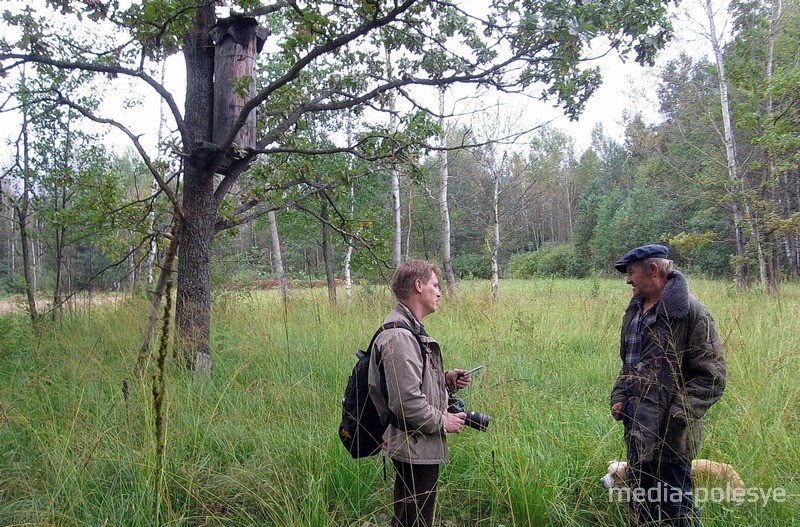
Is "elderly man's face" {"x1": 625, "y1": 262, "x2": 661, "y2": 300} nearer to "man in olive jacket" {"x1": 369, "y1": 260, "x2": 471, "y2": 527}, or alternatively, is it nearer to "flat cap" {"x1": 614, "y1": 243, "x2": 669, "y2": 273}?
"flat cap" {"x1": 614, "y1": 243, "x2": 669, "y2": 273}

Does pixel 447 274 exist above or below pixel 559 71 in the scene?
below

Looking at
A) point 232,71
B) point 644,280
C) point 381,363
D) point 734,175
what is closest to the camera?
point 381,363

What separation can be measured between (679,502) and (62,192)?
9.56 m

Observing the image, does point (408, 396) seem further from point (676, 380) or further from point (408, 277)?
point (676, 380)

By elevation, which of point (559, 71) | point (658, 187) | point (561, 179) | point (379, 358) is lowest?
point (379, 358)

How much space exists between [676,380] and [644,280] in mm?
606

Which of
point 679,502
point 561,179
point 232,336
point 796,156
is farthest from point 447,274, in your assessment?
point 561,179

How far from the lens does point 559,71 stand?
3982 mm

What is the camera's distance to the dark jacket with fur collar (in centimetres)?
229

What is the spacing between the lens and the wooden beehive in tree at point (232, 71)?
439 centimetres

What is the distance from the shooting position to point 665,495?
2.31 m

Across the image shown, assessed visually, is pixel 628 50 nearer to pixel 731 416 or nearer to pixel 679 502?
pixel 731 416

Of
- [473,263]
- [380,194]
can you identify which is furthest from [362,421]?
[473,263]

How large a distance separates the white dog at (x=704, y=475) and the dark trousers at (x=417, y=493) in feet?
3.66
